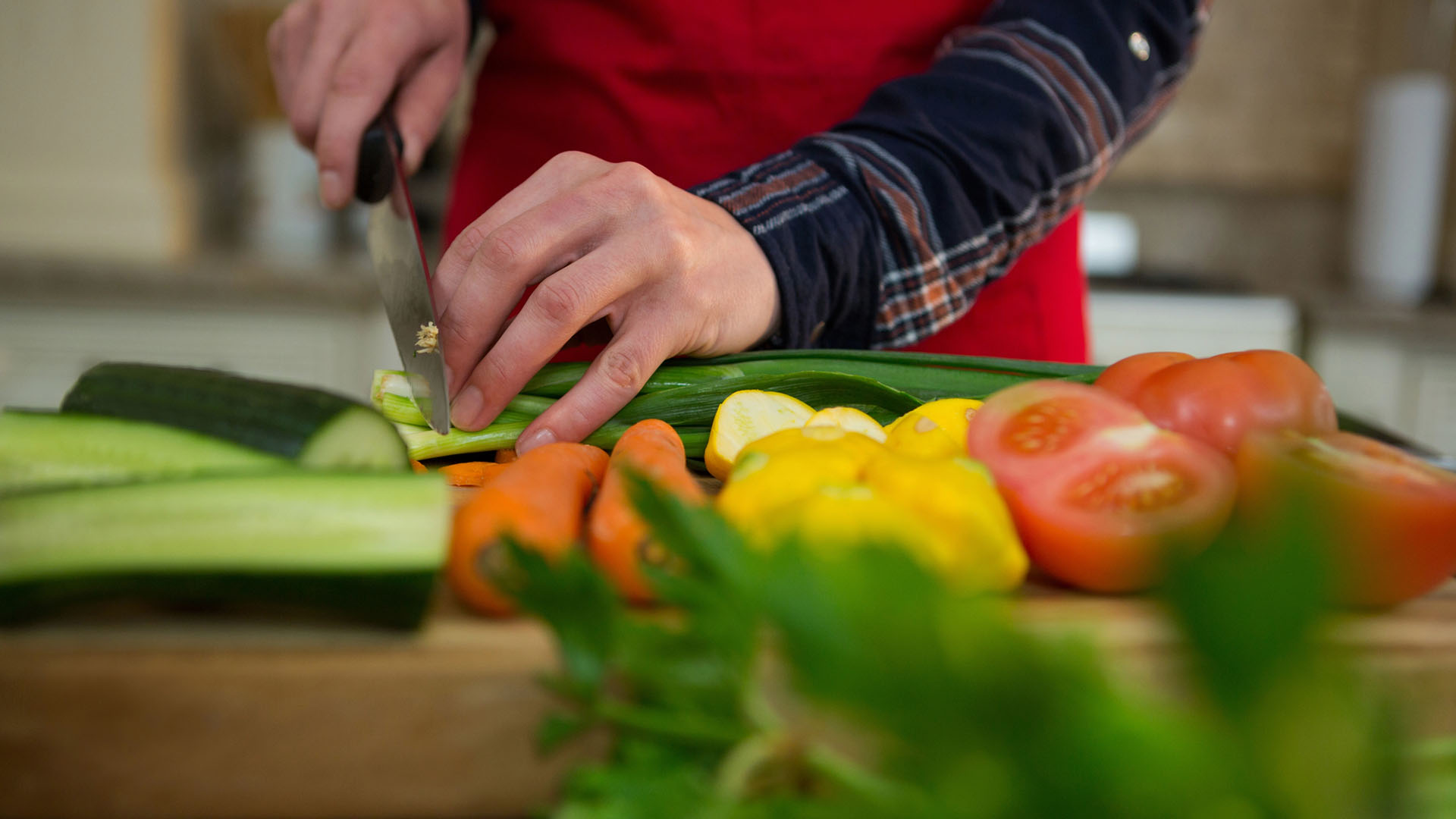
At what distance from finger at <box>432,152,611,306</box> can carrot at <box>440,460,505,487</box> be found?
13cm

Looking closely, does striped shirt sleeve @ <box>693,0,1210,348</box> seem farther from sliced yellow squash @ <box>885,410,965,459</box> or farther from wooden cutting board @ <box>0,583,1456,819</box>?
wooden cutting board @ <box>0,583,1456,819</box>

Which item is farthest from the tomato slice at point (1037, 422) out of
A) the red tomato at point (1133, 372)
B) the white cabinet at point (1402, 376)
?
the white cabinet at point (1402, 376)

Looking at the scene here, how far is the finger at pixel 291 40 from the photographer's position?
118cm

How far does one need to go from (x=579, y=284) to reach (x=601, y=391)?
3.4 inches

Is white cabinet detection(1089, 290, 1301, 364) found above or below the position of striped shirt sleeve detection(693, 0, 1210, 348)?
below

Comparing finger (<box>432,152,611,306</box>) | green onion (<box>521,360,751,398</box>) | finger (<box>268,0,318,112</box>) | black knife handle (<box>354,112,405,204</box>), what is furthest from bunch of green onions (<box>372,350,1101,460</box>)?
finger (<box>268,0,318,112</box>)

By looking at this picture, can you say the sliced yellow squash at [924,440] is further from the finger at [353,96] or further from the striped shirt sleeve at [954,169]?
the finger at [353,96]

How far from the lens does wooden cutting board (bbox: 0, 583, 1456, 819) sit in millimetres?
472

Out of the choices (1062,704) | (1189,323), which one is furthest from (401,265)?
(1189,323)

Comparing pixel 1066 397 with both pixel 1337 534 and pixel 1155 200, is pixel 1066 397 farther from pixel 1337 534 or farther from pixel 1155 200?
pixel 1155 200

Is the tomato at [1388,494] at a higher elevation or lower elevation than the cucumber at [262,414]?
lower

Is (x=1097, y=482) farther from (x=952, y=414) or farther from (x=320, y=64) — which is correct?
(x=320, y=64)

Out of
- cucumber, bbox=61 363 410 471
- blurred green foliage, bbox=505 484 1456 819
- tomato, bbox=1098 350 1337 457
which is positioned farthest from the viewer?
tomato, bbox=1098 350 1337 457

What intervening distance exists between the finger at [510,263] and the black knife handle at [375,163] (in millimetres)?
271
